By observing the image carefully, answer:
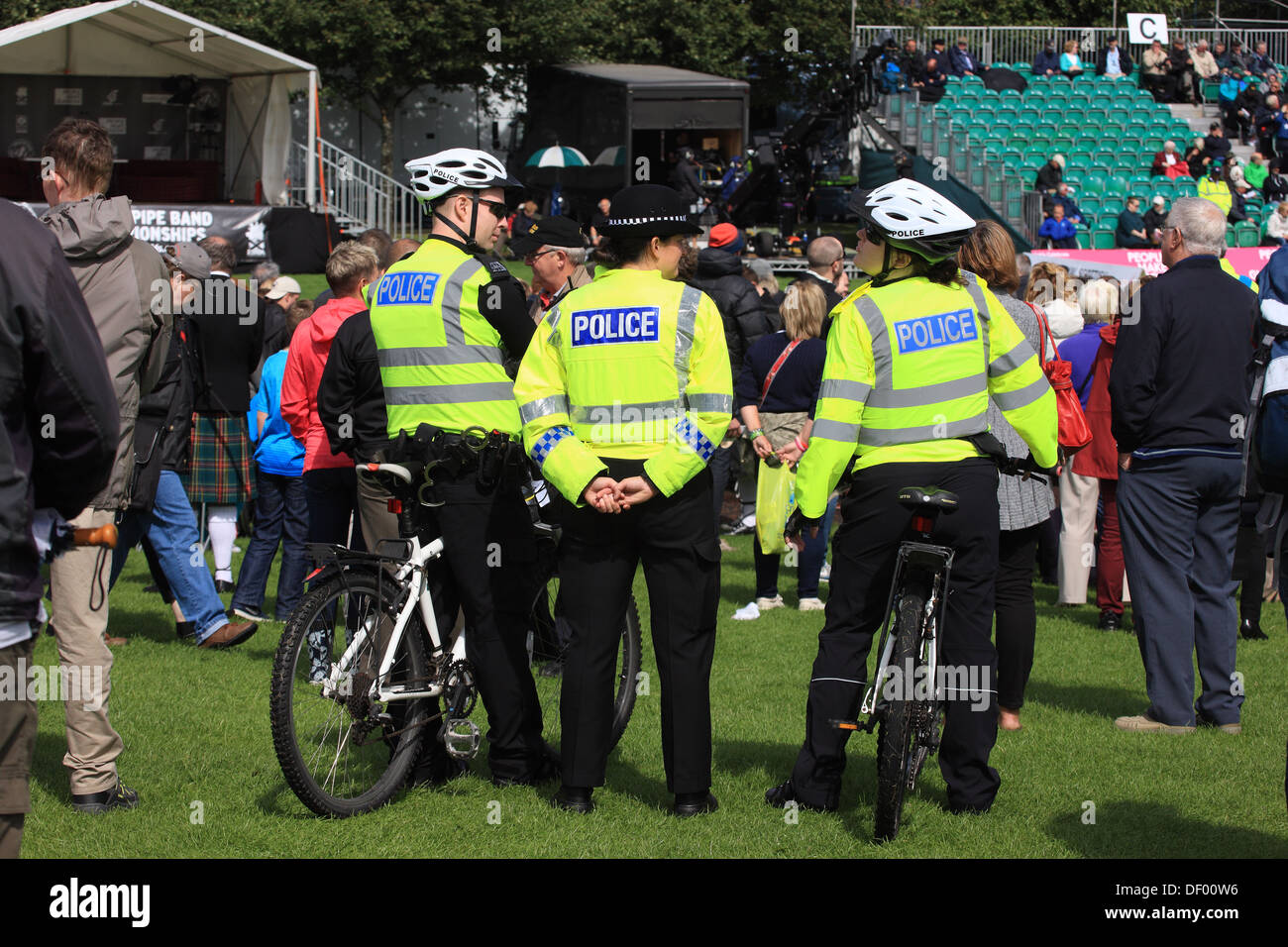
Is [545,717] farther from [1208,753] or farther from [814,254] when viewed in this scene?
[814,254]

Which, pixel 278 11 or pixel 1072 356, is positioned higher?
pixel 278 11

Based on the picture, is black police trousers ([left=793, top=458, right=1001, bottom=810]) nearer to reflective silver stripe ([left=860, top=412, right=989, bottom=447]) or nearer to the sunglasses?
reflective silver stripe ([left=860, top=412, right=989, bottom=447])

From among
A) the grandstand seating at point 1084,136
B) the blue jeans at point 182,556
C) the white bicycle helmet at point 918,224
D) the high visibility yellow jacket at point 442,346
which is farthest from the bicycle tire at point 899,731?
the grandstand seating at point 1084,136

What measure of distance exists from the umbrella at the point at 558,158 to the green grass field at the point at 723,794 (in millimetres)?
23460

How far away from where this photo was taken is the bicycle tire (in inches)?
175

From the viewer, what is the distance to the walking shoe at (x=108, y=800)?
483 cm

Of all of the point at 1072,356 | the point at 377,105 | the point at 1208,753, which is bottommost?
the point at 1208,753

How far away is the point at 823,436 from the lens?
4.59m

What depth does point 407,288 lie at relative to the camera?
16.3 ft

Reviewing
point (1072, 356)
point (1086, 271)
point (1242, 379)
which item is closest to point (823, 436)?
point (1242, 379)

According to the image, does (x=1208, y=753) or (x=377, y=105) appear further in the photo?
(x=377, y=105)

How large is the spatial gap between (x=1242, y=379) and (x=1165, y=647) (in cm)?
111

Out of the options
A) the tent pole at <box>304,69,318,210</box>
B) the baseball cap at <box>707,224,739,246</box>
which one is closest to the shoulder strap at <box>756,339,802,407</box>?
the baseball cap at <box>707,224,739,246</box>

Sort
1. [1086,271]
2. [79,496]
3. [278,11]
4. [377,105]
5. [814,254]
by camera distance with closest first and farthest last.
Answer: [79,496] → [814,254] → [1086,271] → [278,11] → [377,105]
